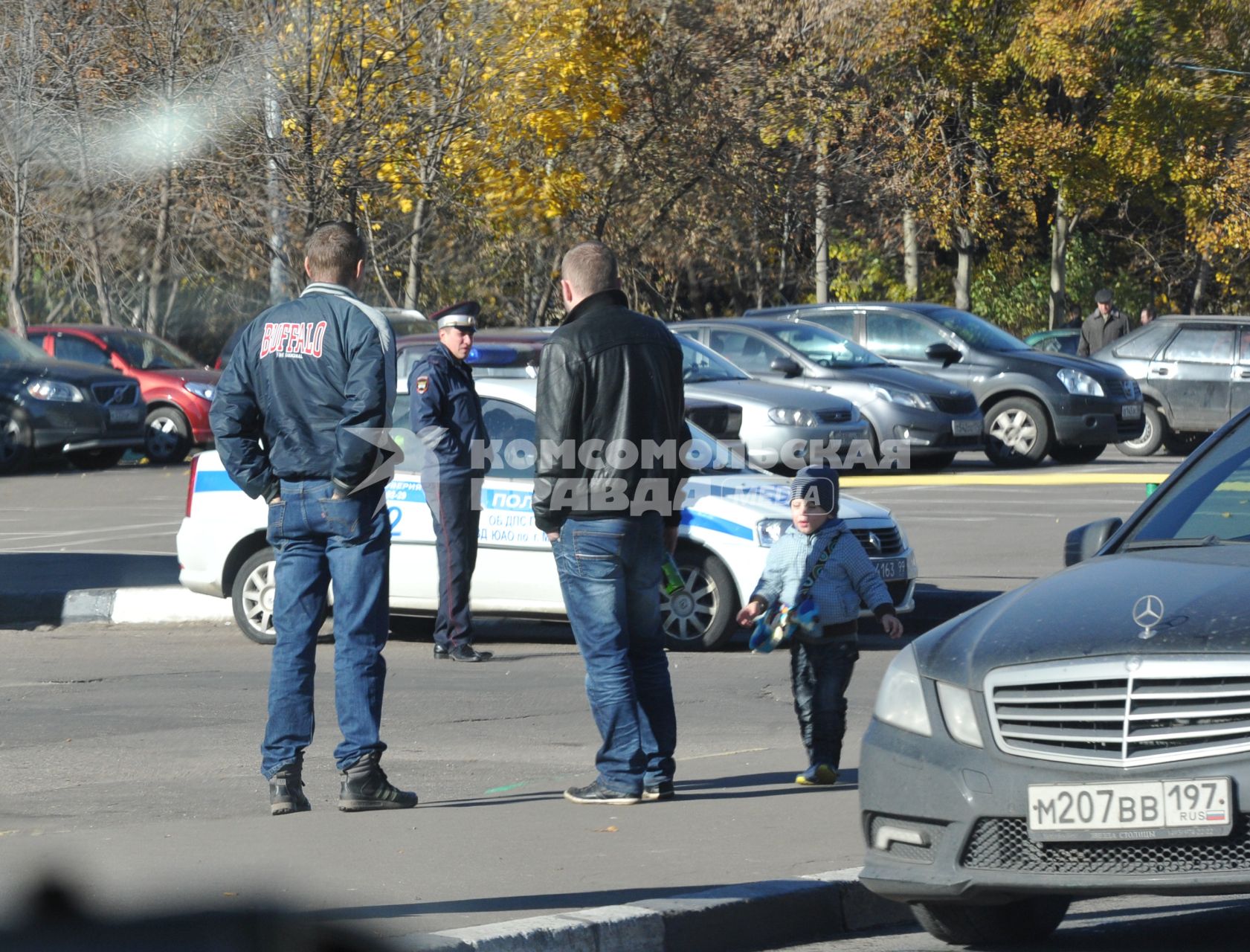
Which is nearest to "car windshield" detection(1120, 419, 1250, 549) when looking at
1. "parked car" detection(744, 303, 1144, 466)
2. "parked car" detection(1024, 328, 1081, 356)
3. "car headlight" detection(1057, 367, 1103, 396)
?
"parked car" detection(744, 303, 1144, 466)

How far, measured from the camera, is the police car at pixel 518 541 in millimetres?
10258

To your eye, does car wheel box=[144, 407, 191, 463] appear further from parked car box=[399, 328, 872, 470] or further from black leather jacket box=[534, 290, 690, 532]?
black leather jacket box=[534, 290, 690, 532]

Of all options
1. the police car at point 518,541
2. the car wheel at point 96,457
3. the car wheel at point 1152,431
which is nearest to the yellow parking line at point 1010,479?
the car wheel at point 1152,431

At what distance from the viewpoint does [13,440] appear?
22.2 m

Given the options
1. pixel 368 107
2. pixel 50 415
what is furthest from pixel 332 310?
pixel 368 107

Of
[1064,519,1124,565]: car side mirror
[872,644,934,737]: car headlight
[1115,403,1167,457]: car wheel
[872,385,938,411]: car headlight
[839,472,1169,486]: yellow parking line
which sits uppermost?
[1064,519,1124,565]: car side mirror

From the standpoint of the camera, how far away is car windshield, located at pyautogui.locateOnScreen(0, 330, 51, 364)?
2273 cm

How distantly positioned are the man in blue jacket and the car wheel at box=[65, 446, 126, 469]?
1805cm

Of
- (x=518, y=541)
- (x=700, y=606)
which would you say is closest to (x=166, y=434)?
(x=518, y=541)

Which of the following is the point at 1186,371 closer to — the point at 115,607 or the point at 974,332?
the point at 974,332

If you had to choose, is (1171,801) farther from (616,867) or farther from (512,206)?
(512,206)

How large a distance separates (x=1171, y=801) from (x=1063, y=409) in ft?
55.0

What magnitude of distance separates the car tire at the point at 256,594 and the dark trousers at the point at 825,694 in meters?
4.73

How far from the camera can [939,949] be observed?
5117 mm
